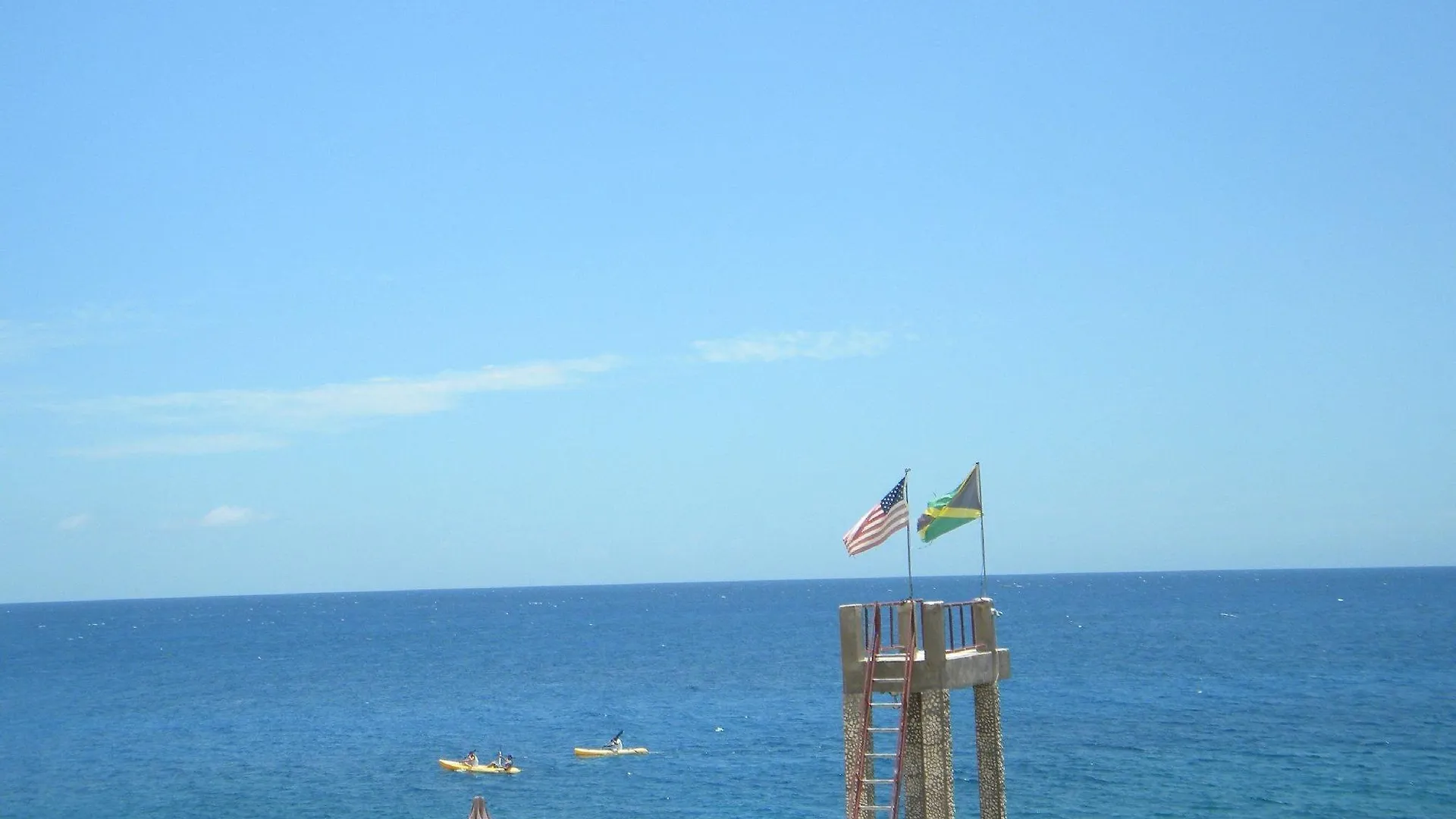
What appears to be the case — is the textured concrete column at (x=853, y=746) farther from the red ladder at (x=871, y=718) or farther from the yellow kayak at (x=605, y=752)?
the yellow kayak at (x=605, y=752)

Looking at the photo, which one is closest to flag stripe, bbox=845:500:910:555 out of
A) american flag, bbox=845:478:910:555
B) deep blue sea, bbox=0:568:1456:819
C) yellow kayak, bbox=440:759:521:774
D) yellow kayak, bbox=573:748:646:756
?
american flag, bbox=845:478:910:555

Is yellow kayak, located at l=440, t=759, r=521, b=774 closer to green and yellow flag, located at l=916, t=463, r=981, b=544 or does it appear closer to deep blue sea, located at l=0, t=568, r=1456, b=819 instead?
deep blue sea, located at l=0, t=568, r=1456, b=819

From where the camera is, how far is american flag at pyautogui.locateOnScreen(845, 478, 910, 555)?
2372cm

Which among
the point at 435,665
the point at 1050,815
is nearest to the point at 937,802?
the point at 1050,815

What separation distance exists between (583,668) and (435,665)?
17.8 meters

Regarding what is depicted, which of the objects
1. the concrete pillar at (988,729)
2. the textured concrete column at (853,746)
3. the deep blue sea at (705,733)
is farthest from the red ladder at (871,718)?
the deep blue sea at (705,733)

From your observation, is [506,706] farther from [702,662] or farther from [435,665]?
[435,665]

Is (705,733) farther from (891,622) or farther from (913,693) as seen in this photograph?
(913,693)

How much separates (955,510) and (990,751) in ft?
12.7

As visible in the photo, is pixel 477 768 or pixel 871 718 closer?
pixel 871 718

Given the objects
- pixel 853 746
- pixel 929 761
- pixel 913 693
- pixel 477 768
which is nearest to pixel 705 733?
pixel 477 768

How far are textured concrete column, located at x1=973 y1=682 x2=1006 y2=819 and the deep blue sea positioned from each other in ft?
90.6

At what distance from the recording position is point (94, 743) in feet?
269

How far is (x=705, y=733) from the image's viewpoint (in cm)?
7631
